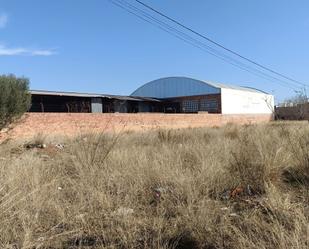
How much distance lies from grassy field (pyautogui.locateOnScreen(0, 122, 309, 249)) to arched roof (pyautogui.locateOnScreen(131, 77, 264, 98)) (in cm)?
4931

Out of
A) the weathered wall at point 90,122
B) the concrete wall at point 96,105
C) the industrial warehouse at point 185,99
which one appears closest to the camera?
the weathered wall at point 90,122

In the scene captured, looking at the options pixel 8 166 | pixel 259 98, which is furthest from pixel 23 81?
pixel 259 98

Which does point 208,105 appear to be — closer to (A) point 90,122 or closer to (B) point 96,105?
(B) point 96,105

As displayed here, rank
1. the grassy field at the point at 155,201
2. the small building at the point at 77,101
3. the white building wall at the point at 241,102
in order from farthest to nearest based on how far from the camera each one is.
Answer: the white building wall at the point at 241,102
the small building at the point at 77,101
the grassy field at the point at 155,201

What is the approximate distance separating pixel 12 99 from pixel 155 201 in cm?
1909

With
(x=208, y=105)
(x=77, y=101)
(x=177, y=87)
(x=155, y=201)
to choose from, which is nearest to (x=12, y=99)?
(x=155, y=201)

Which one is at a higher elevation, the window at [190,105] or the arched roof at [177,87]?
the arched roof at [177,87]

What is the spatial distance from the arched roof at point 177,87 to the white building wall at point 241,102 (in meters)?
1.65

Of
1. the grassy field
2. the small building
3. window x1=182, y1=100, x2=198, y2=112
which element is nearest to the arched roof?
window x1=182, y1=100, x2=198, y2=112

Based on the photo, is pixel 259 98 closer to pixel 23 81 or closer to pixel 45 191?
pixel 23 81

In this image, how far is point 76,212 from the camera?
5582 millimetres

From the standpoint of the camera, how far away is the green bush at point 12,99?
22.8 meters

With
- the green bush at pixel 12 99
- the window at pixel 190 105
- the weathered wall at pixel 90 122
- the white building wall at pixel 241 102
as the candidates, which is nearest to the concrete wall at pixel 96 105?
the weathered wall at pixel 90 122

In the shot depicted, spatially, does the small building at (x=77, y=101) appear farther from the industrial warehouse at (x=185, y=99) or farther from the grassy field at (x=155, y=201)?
the grassy field at (x=155, y=201)
